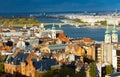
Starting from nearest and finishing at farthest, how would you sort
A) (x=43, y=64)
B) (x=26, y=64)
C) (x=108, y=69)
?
1. (x=108, y=69)
2. (x=43, y=64)
3. (x=26, y=64)

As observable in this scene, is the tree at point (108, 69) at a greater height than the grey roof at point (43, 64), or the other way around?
the grey roof at point (43, 64)

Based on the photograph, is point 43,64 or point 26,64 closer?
point 43,64

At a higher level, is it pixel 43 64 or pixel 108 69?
pixel 43 64

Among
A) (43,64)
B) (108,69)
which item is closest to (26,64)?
(43,64)

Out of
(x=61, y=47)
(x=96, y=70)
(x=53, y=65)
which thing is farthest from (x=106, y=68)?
(x=61, y=47)

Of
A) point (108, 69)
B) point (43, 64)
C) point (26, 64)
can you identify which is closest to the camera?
point (108, 69)

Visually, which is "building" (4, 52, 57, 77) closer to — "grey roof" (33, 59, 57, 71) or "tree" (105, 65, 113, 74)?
"grey roof" (33, 59, 57, 71)

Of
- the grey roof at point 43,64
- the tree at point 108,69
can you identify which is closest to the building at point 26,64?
the grey roof at point 43,64

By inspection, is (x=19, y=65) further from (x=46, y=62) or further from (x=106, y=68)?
(x=106, y=68)

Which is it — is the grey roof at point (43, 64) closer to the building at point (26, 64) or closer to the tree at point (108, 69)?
the building at point (26, 64)

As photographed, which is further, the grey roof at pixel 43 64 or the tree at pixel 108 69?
the grey roof at pixel 43 64

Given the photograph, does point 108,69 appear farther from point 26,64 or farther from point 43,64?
point 26,64
